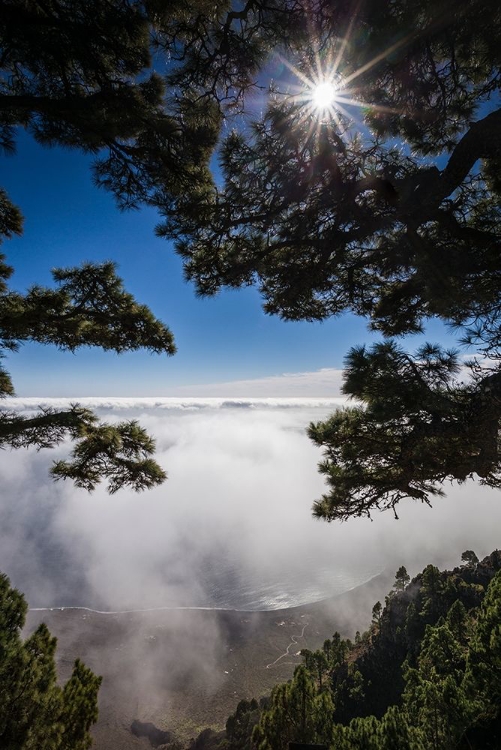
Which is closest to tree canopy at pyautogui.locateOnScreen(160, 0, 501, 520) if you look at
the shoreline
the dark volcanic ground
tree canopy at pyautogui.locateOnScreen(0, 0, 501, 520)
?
tree canopy at pyautogui.locateOnScreen(0, 0, 501, 520)

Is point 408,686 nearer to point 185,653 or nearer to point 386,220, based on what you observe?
point 386,220

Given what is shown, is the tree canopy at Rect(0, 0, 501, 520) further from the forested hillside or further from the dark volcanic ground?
the dark volcanic ground

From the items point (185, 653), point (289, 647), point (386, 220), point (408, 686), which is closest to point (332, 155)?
point (386, 220)

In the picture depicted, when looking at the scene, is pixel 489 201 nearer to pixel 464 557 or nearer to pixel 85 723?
pixel 85 723

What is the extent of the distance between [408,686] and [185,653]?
78.3 m

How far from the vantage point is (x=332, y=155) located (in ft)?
15.7

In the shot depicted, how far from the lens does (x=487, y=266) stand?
399 cm

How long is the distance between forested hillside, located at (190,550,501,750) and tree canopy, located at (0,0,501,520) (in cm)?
1933

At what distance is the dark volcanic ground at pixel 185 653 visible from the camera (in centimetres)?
6400

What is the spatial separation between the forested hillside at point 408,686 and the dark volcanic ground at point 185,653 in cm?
1941

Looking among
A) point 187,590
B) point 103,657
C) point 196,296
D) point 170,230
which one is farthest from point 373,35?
point 187,590

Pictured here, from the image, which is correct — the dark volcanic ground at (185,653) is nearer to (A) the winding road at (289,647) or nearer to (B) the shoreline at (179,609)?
(A) the winding road at (289,647)

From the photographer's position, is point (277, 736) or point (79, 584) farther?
point (79, 584)

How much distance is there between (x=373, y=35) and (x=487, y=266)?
3196mm
